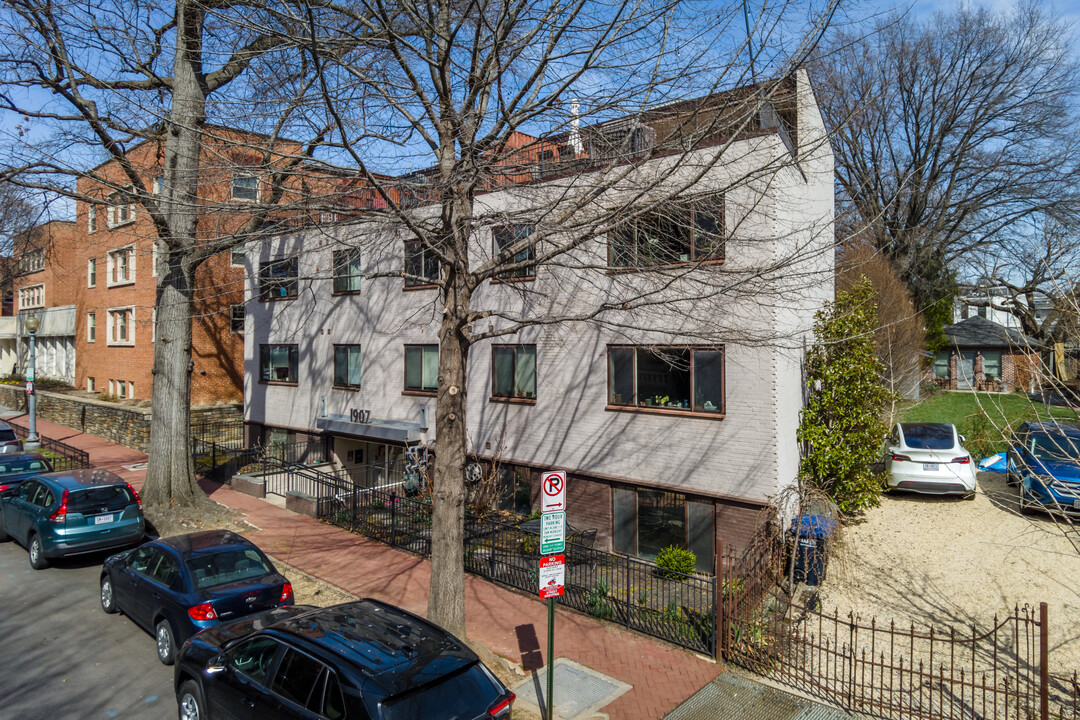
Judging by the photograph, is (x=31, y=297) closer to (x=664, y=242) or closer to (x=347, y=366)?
(x=347, y=366)

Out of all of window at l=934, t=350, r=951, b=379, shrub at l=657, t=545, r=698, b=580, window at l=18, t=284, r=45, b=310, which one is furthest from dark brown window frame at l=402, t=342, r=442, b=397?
window at l=18, t=284, r=45, b=310

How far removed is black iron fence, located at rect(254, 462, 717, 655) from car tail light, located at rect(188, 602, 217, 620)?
4.85 metres

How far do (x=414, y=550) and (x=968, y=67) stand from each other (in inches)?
1364

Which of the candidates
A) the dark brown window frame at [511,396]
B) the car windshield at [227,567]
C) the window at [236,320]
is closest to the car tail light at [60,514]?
the car windshield at [227,567]

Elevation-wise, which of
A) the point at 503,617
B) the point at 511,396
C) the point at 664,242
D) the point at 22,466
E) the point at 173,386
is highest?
the point at 664,242

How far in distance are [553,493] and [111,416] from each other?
24615mm

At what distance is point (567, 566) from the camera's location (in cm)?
1159

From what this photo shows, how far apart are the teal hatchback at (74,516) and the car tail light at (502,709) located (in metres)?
9.58

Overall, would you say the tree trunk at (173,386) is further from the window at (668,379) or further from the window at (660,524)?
the window at (660,524)

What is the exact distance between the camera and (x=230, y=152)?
9.98m

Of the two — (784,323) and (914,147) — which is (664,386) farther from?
(914,147)

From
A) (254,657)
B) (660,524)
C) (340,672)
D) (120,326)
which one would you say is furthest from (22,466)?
(120,326)

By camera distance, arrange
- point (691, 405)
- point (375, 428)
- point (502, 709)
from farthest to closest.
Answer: point (375, 428)
point (691, 405)
point (502, 709)

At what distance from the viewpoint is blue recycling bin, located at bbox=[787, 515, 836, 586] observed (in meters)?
10.9
